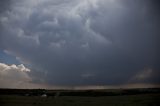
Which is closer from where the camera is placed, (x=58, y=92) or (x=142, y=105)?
(x=142, y=105)

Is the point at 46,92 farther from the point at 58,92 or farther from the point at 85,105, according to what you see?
the point at 85,105

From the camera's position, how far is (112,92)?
22719 millimetres

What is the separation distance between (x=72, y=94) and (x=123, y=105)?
28.2 feet

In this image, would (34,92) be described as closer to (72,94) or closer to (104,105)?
(72,94)

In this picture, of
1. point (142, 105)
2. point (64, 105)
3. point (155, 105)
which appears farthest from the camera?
point (64, 105)

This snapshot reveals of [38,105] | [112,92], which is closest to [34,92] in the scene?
[112,92]

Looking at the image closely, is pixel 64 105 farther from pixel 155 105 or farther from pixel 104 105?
pixel 155 105

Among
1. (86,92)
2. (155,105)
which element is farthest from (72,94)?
(155,105)

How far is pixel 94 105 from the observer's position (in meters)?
14.3

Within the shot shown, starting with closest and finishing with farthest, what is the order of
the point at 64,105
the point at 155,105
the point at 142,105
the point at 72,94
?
the point at 155,105, the point at 142,105, the point at 64,105, the point at 72,94

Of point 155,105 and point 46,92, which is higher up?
point 46,92

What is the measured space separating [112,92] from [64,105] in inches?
350

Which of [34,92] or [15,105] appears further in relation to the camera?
[34,92]

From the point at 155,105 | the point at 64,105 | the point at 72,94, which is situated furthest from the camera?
the point at 72,94
